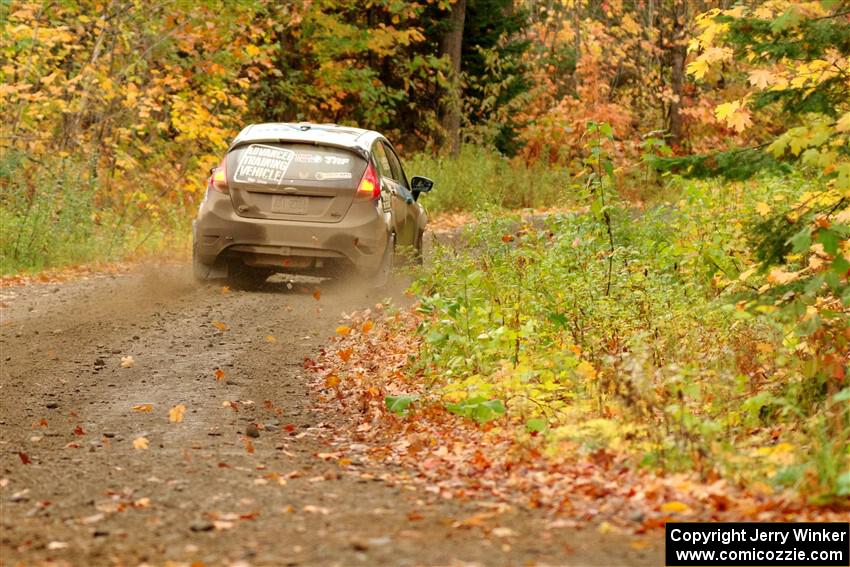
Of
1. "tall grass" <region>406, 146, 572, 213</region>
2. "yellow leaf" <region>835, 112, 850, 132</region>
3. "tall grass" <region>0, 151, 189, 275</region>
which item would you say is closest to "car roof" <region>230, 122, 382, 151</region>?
"tall grass" <region>0, 151, 189, 275</region>

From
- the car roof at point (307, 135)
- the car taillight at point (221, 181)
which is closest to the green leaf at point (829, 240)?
the car roof at point (307, 135)

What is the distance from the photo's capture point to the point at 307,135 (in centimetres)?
1377

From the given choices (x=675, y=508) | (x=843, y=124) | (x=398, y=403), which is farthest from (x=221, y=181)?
(x=675, y=508)

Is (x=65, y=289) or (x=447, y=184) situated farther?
(x=447, y=184)

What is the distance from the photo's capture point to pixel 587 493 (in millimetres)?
6227

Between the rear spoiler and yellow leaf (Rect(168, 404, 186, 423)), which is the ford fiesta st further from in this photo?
yellow leaf (Rect(168, 404, 186, 423))

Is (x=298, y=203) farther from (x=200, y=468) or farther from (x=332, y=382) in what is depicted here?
(x=200, y=468)

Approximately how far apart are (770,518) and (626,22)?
38.5 m

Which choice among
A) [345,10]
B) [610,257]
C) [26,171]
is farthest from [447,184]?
[610,257]

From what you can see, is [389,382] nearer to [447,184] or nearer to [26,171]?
[26,171]

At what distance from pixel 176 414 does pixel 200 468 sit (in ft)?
4.65

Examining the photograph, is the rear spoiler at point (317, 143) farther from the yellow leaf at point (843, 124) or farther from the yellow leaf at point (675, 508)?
the yellow leaf at point (675, 508)

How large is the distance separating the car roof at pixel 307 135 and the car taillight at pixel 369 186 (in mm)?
282

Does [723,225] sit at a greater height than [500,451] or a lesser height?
greater
